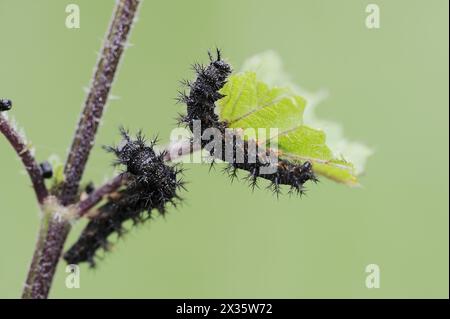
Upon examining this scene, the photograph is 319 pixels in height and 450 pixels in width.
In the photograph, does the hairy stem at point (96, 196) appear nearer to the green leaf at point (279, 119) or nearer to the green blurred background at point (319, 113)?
the green leaf at point (279, 119)

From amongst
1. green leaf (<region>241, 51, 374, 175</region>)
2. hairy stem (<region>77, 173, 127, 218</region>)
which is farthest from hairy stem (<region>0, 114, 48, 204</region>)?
green leaf (<region>241, 51, 374, 175</region>)

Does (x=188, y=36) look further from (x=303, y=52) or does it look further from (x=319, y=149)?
(x=319, y=149)

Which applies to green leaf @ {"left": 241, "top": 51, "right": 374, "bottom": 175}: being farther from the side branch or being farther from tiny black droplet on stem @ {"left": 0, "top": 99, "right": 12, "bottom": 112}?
tiny black droplet on stem @ {"left": 0, "top": 99, "right": 12, "bottom": 112}

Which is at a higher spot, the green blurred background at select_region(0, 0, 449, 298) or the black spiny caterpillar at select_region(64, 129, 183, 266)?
the green blurred background at select_region(0, 0, 449, 298)

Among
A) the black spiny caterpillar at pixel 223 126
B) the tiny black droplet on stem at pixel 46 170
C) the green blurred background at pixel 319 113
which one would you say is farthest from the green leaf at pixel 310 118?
the green blurred background at pixel 319 113
